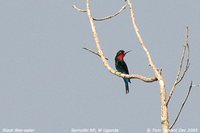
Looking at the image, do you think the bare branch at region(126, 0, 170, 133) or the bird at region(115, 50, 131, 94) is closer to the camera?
the bare branch at region(126, 0, 170, 133)

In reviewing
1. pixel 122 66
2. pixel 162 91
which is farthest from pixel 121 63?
pixel 162 91

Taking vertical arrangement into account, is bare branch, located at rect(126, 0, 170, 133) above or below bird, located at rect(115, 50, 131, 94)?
below

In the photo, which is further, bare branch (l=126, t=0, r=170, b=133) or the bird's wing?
the bird's wing

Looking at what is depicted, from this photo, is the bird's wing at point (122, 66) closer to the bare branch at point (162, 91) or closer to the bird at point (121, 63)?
the bird at point (121, 63)

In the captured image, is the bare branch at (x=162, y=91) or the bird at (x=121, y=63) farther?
the bird at (x=121, y=63)

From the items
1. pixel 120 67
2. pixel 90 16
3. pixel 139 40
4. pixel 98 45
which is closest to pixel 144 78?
pixel 139 40

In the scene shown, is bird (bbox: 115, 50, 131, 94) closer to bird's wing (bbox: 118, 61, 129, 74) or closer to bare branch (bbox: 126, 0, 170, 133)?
bird's wing (bbox: 118, 61, 129, 74)

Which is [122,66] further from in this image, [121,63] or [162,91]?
[162,91]

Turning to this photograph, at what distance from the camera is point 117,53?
1766 cm

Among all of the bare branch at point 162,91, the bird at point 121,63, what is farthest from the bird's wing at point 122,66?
the bare branch at point 162,91

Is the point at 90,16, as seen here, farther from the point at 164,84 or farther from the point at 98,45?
the point at 164,84

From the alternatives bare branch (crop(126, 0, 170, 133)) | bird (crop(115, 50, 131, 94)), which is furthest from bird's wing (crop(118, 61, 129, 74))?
bare branch (crop(126, 0, 170, 133))

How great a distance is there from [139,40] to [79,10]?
177 cm

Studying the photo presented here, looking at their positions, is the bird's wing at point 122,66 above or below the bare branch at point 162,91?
above
